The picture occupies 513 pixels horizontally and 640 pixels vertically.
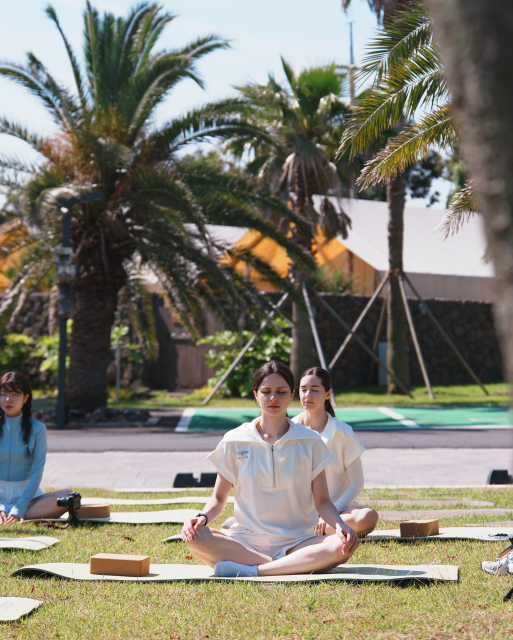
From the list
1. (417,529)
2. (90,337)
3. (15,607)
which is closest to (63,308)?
(90,337)

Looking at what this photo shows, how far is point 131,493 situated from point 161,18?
37.9 feet

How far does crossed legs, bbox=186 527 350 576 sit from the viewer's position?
13.3 ft

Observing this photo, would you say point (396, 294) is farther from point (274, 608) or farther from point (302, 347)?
point (274, 608)

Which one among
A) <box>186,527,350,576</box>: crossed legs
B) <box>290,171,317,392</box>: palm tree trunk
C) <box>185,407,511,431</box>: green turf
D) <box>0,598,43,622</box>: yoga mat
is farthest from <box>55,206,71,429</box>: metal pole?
<box>0,598,43,622</box>: yoga mat

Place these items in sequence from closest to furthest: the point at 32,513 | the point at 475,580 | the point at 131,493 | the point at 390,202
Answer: the point at 475,580, the point at 32,513, the point at 131,493, the point at 390,202

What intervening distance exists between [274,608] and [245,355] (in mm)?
16053

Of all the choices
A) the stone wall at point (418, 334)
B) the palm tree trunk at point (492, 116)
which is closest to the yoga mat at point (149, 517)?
the palm tree trunk at point (492, 116)

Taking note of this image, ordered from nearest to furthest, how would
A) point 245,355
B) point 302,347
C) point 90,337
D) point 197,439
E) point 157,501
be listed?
point 157,501 < point 197,439 < point 90,337 < point 302,347 < point 245,355

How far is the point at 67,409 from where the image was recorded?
1472cm

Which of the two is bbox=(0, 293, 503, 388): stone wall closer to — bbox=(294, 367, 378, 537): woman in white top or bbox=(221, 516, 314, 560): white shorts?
bbox=(294, 367, 378, 537): woman in white top

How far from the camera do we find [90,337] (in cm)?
1563

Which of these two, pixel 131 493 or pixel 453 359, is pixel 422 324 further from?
pixel 131 493

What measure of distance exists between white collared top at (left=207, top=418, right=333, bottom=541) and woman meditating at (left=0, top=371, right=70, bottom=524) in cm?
221

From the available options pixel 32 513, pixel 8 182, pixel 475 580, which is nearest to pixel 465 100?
pixel 475 580
